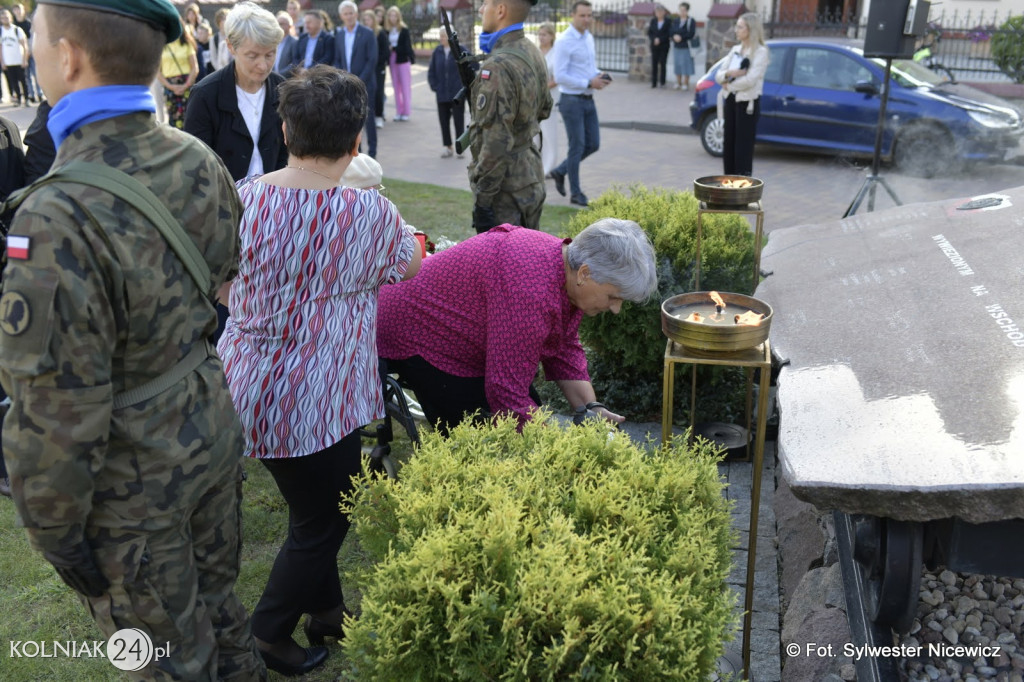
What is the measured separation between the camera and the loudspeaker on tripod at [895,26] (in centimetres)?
737

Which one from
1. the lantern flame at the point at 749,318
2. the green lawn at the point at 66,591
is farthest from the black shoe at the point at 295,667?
the lantern flame at the point at 749,318

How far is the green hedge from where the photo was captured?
15.5ft

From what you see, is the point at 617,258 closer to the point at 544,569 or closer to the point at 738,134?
the point at 544,569

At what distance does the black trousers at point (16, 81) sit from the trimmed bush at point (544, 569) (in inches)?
709

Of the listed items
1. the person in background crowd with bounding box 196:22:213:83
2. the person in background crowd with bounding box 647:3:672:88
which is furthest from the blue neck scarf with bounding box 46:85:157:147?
the person in background crowd with bounding box 647:3:672:88

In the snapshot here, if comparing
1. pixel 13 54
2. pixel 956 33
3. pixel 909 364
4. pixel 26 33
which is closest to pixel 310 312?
pixel 909 364

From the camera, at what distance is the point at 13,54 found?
16906 mm

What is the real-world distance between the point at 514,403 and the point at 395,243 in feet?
2.26

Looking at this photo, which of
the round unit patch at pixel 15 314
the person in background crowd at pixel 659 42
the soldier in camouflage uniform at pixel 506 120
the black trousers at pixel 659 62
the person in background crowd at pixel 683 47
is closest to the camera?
the round unit patch at pixel 15 314

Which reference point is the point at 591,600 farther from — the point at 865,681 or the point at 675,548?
the point at 865,681

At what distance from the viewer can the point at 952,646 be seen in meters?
3.05

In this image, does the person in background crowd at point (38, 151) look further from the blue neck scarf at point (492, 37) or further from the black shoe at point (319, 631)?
the blue neck scarf at point (492, 37)

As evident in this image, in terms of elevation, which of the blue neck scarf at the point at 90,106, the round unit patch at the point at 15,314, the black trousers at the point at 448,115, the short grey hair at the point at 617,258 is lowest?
the black trousers at the point at 448,115

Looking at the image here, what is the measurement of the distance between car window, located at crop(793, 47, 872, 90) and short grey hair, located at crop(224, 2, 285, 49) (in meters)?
9.01
